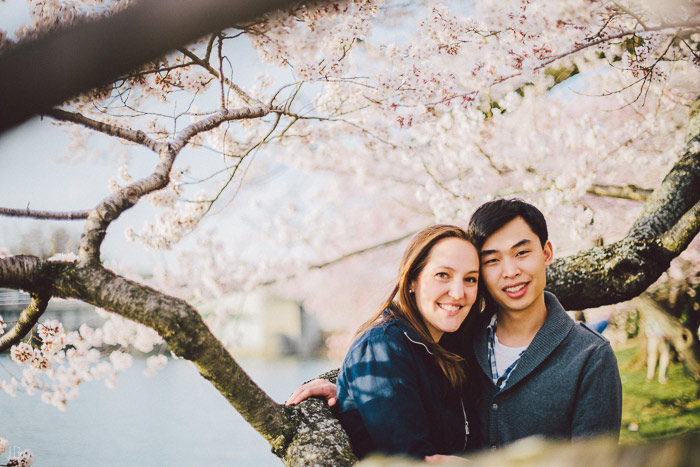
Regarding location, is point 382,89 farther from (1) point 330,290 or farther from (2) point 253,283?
(1) point 330,290

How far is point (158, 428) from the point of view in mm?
12305

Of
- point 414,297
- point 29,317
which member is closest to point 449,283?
point 414,297

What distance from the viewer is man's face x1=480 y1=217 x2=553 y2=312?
208 cm

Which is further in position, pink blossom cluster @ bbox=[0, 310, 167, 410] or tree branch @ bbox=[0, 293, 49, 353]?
pink blossom cluster @ bbox=[0, 310, 167, 410]

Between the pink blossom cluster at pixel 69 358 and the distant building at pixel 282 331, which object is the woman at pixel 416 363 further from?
the distant building at pixel 282 331

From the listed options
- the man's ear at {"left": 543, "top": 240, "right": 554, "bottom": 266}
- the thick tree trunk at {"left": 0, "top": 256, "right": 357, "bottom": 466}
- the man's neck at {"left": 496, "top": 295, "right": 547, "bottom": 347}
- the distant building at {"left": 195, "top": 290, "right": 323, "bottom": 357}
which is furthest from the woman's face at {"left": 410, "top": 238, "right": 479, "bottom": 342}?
the distant building at {"left": 195, "top": 290, "right": 323, "bottom": 357}

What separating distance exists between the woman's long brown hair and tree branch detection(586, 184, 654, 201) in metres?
3.68

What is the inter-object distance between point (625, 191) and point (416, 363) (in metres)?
4.20

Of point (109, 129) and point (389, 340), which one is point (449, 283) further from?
point (109, 129)

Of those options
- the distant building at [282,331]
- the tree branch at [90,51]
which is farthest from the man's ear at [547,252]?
the distant building at [282,331]

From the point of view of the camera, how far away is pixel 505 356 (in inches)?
84.2

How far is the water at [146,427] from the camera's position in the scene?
35.1ft

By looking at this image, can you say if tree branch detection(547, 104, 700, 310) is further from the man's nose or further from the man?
the man's nose

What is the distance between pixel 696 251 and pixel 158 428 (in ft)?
39.7
